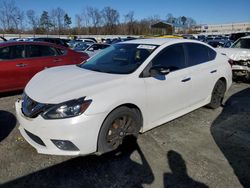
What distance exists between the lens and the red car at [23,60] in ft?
20.2

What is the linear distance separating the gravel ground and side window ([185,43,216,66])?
4.09 feet

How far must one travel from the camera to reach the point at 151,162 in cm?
339

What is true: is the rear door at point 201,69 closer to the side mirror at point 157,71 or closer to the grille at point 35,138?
the side mirror at point 157,71

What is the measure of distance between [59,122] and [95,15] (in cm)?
8411

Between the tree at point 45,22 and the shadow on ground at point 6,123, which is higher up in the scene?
the tree at point 45,22

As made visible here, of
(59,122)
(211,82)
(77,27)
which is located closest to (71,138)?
(59,122)

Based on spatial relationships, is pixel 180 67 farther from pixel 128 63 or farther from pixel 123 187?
pixel 123 187

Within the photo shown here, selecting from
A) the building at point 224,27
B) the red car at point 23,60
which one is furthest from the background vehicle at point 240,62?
the building at point 224,27

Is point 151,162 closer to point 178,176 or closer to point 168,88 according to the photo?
point 178,176

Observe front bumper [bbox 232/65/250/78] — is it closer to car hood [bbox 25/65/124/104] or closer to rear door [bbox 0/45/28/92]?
car hood [bbox 25/65/124/104]

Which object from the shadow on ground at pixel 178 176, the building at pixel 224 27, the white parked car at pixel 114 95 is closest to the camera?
the shadow on ground at pixel 178 176

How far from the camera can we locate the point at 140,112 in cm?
372

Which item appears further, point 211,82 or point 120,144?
point 211,82

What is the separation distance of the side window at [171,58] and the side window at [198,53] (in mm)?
211
